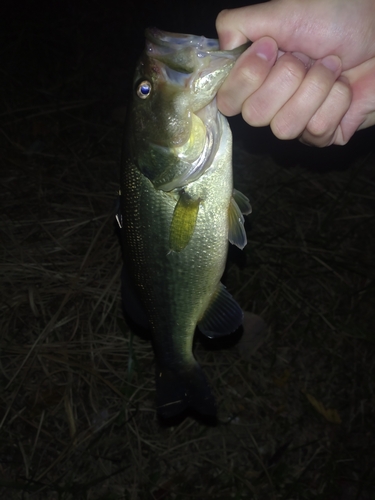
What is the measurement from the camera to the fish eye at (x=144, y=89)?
5.02 ft

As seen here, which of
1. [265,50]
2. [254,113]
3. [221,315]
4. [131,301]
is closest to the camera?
[265,50]

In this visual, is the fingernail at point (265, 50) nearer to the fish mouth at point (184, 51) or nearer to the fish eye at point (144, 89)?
the fish mouth at point (184, 51)

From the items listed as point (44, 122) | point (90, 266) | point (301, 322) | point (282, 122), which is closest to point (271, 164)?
point (301, 322)

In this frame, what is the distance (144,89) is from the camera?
1537mm

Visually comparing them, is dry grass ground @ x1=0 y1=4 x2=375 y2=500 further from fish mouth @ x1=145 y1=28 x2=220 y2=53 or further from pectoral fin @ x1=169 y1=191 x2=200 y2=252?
fish mouth @ x1=145 y1=28 x2=220 y2=53

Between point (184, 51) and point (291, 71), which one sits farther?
point (291, 71)

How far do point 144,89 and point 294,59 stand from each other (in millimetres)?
536

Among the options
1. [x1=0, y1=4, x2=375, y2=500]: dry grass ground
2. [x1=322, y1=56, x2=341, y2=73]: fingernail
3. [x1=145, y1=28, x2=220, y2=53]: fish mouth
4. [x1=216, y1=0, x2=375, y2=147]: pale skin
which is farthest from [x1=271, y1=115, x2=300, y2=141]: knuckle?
[x1=0, y1=4, x2=375, y2=500]: dry grass ground

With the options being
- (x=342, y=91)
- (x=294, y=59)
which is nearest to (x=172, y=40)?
(x=294, y=59)

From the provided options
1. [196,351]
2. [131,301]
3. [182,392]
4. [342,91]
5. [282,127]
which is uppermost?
[342,91]

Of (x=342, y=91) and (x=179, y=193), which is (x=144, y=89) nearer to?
(x=179, y=193)

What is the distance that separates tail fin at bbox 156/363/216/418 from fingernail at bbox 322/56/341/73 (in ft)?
4.41

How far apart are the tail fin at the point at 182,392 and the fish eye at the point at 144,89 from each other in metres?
1.18

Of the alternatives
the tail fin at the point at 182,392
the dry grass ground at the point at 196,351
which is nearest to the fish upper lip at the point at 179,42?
the tail fin at the point at 182,392
